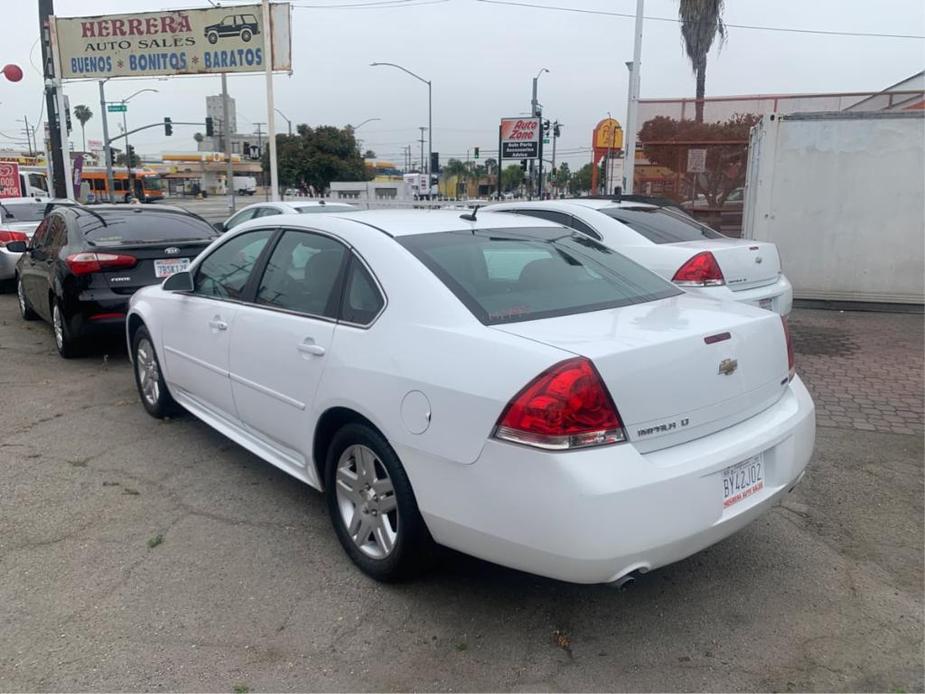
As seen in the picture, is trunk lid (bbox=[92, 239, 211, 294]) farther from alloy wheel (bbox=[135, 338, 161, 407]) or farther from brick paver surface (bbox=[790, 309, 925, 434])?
brick paver surface (bbox=[790, 309, 925, 434])

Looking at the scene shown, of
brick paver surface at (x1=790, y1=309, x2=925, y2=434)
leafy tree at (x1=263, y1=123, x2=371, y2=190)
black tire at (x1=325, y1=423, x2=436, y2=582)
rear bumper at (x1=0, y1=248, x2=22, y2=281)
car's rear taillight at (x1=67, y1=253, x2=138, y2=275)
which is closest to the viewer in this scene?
black tire at (x1=325, y1=423, x2=436, y2=582)

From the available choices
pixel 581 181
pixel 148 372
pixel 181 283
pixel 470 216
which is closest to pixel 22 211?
pixel 148 372

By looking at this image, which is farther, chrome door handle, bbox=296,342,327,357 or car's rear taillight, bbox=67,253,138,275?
car's rear taillight, bbox=67,253,138,275

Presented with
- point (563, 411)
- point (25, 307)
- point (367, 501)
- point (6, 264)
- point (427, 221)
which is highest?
point (427, 221)

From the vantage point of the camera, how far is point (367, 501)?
325 cm

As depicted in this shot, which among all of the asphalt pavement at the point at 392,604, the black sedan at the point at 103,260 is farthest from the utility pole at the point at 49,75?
the asphalt pavement at the point at 392,604

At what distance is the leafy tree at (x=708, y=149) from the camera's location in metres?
13.4

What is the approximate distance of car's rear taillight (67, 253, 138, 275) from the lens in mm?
6867

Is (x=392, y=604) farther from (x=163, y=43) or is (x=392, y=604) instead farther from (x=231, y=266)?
(x=163, y=43)

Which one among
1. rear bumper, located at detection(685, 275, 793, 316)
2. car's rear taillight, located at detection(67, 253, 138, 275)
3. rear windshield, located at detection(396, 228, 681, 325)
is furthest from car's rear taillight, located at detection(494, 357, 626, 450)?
car's rear taillight, located at detection(67, 253, 138, 275)

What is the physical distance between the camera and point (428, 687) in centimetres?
266

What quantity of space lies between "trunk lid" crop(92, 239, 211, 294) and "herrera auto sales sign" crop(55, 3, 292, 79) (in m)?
11.0

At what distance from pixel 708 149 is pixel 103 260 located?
414 inches

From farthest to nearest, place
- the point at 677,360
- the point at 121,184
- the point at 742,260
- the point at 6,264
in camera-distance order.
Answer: the point at 121,184 → the point at 6,264 → the point at 742,260 → the point at 677,360
